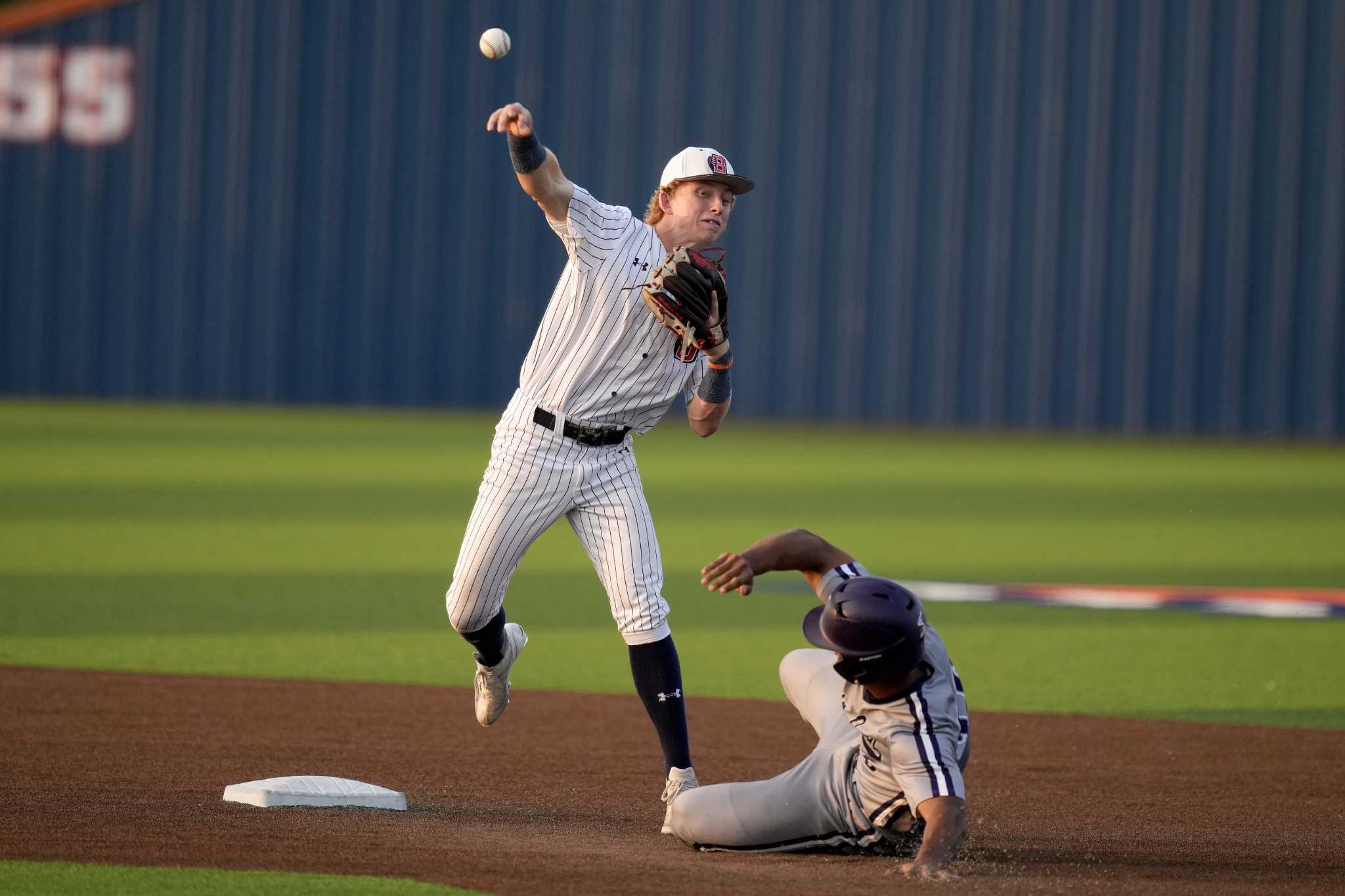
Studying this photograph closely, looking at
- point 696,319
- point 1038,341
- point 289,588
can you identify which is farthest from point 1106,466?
point 696,319

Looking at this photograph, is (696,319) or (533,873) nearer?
(533,873)

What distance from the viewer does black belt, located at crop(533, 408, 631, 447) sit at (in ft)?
16.4

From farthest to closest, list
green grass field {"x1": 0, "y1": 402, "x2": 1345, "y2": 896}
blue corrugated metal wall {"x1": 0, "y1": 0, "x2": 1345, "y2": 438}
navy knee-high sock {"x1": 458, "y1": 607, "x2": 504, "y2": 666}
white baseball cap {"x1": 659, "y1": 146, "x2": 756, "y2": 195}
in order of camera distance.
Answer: blue corrugated metal wall {"x1": 0, "y1": 0, "x2": 1345, "y2": 438} → green grass field {"x1": 0, "y1": 402, "x2": 1345, "y2": 896} → navy knee-high sock {"x1": 458, "y1": 607, "x2": 504, "y2": 666} → white baseball cap {"x1": 659, "y1": 146, "x2": 756, "y2": 195}

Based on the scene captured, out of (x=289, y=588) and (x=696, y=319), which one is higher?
(x=696, y=319)

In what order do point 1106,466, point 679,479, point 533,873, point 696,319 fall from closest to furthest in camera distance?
point 533,873 → point 696,319 → point 679,479 → point 1106,466

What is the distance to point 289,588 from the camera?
31.2ft

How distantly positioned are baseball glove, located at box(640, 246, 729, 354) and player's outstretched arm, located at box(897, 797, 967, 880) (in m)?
1.46

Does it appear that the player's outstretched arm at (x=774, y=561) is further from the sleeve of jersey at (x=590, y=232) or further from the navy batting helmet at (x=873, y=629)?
the sleeve of jersey at (x=590, y=232)

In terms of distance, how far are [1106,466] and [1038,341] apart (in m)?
4.58

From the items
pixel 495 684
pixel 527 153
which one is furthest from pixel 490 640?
pixel 527 153

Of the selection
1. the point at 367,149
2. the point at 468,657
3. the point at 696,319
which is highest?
the point at 367,149

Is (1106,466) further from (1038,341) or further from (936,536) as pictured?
(936,536)

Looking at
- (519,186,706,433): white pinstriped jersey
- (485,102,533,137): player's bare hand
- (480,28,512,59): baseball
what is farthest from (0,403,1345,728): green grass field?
(485,102,533,137): player's bare hand

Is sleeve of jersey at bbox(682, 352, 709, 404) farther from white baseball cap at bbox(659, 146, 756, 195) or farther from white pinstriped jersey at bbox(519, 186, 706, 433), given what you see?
white baseball cap at bbox(659, 146, 756, 195)
